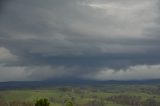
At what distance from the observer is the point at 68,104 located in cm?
7875

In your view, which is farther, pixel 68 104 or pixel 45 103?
pixel 68 104

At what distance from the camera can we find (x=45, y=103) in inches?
2687

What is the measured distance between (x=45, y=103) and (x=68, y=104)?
36.9ft
